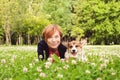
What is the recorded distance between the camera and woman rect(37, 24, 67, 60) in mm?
7586

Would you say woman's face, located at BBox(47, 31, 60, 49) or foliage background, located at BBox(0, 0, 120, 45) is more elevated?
woman's face, located at BBox(47, 31, 60, 49)

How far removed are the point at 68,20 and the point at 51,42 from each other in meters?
56.2

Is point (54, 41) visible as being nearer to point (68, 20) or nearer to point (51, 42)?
point (51, 42)

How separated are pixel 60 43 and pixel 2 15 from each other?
4333 cm

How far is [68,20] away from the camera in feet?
210

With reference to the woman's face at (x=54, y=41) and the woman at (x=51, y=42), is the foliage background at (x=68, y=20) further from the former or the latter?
the woman's face at (x=54, y=41)

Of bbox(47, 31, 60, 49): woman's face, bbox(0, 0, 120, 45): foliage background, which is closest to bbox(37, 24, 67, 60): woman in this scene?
bbox(47, 31, 60, 49): woman's face

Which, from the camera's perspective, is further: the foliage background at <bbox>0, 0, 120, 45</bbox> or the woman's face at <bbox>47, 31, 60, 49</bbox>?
the foliage background at <bbox>0, 0, 120, 45</bbox>

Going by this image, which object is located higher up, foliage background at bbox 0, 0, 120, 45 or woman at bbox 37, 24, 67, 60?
woman at bbox 37, 24, 67, 60

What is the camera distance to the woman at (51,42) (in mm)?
7586

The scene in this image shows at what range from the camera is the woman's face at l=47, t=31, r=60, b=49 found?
25.0 feet

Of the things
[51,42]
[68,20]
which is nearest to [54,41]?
[51,42]

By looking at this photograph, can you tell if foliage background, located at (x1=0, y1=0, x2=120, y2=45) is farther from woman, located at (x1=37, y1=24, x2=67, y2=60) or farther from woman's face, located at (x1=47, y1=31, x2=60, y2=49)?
woman's face, located at (x1=47, y1=31, x2=60, y2=49)

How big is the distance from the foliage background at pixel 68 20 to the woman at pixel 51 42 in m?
43.9
